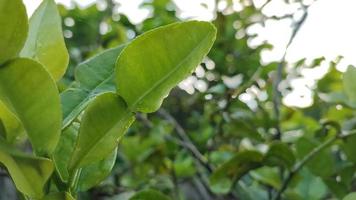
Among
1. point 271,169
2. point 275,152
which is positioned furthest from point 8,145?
point 271,169

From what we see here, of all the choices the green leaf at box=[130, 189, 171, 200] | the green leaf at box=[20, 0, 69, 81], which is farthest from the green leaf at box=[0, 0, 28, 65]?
the green leaf at box=[130, 189, 171, 200]

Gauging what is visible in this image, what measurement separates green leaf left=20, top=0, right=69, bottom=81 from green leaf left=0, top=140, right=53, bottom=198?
120 millimetres

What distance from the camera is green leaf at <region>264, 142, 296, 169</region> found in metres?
1.08

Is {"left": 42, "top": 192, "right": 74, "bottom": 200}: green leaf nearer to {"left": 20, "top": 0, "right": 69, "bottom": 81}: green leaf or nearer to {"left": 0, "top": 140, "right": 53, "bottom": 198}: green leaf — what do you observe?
{"left": 0, "top": 140, "right": 53, "bottom": 198}: green leaf

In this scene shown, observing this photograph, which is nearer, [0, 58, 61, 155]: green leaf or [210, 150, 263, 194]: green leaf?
[0, 58, 61, 155]: green leaf

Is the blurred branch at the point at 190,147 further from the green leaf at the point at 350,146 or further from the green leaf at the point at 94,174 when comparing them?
the green leaf at the point at 94,174

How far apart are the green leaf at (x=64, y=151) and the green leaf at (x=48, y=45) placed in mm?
62

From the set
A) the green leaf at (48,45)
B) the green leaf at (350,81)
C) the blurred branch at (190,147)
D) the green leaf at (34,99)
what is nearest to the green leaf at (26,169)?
the green leaf at (34,99)

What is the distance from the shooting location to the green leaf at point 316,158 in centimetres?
118

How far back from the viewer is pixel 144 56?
0.57 metres

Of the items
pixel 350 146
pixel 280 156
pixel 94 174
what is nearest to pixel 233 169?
pixel 280 156

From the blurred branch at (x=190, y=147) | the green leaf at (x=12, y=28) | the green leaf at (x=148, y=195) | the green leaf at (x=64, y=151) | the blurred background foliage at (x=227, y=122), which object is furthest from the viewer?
the blurred branch at (x=190, y=147)

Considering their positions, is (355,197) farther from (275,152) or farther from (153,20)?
(153,20)

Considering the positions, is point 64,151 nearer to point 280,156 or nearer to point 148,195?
point 148,195
